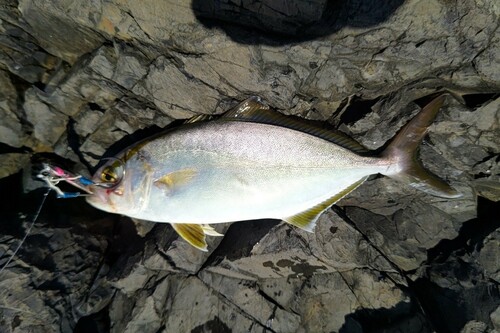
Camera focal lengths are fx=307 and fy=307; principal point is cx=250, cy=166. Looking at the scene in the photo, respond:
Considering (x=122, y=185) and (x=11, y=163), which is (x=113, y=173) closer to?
(x=122, y=185)

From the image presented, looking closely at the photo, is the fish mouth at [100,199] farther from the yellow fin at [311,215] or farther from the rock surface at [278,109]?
the yellow fin at [311,215]

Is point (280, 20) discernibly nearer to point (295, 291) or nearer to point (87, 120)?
point (87, 120)

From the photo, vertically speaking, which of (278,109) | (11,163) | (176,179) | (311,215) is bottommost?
(311,215)

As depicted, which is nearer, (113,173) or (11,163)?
(113,173)

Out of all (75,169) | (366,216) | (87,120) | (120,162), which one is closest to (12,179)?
(75,169)

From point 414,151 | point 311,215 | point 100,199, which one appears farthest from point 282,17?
point 100,199

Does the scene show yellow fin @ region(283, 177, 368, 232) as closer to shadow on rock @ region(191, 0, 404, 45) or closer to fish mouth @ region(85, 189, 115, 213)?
shadow on rock @ region(191, 0, 404, 45)
